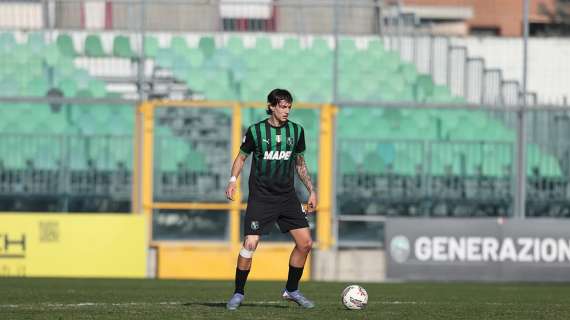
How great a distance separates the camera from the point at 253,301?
11.9m

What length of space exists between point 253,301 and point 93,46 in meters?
11.0

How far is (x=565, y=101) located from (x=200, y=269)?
6.41 m

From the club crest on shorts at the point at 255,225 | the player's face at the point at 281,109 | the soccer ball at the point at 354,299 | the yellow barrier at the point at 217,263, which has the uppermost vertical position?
the player's face at the point at 281,109

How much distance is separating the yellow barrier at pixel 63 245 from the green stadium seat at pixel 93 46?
4.08 m

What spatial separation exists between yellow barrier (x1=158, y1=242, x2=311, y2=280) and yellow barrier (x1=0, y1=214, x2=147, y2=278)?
3.13 feet

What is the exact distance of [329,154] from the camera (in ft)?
66.5

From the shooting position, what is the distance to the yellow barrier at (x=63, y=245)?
1869 centimetres

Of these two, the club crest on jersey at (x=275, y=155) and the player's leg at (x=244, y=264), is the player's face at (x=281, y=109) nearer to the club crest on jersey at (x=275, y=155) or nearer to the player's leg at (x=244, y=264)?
the club crest on jersey at (x=275, y=155)

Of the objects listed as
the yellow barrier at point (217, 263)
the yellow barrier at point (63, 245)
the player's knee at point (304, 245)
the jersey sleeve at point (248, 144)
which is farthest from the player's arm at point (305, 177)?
the yellow barrier at point (217, 263)

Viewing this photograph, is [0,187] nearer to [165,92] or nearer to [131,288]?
[165,92]

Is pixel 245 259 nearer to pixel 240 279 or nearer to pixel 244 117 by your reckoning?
pixel 240 279

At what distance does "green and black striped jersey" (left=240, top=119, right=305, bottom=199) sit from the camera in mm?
10586

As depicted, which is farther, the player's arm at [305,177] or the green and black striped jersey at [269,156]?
the player's arm at [305,177]

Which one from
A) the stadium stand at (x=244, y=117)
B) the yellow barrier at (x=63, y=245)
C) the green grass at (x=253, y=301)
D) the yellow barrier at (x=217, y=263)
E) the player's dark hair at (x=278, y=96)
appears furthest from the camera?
the stadium stand at (x=244, y=117)
